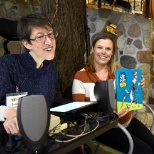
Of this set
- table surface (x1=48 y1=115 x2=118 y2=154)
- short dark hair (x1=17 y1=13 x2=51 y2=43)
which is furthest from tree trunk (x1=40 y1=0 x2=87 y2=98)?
table surface (x1=48 y1=115 x2=118 y2=154)

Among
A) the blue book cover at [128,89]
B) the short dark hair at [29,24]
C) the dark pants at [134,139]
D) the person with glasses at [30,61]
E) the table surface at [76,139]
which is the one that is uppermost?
the short dark hair at [29,24]

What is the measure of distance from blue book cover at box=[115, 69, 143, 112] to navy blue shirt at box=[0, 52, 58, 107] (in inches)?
15.6

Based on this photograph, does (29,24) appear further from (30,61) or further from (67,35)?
(67,35)

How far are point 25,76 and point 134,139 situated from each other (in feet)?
2.65

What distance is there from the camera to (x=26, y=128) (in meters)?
0.76

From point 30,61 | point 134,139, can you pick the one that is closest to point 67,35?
point 30,61

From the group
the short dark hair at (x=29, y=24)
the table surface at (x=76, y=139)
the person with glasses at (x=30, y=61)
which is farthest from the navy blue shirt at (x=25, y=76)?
the table surface at (x=76, y=139)

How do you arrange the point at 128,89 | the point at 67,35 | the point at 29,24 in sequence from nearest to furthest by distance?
the point at 29,24
the point at 128,89
the point at 67,35

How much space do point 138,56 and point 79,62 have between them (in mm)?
1133

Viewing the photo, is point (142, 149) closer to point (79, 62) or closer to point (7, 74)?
point (79, 62)

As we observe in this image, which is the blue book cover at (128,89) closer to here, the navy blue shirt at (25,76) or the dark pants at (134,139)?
the dark pants at (134,139)

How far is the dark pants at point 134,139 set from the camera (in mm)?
1443

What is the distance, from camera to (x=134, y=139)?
1492 millimetres

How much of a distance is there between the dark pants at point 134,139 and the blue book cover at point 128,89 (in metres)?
0.18
